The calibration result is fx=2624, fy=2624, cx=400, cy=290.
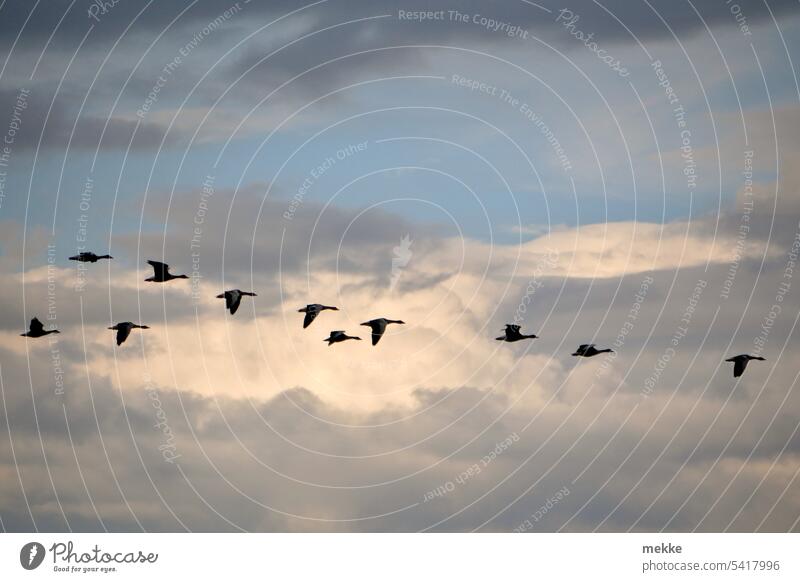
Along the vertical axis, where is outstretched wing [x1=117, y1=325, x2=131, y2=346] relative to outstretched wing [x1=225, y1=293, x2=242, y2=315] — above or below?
below

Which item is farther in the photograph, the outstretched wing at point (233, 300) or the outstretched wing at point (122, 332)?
the outstretched wing at point (233, 300)

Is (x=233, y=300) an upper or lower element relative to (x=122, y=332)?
upper

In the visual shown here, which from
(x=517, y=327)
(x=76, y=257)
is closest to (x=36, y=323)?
(x=76, y=257)

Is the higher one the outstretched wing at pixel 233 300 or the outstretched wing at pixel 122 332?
the outstretched wing at pixel 233 300

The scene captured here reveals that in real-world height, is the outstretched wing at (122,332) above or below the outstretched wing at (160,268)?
below

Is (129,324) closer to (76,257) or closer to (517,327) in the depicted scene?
(76,257)

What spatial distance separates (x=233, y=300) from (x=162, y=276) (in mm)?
6582

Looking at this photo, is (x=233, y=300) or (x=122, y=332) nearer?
(x=122, y=332)

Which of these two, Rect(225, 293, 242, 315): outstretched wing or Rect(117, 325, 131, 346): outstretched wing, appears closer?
Rect(117, 325, 131, 346): outstretched wing
